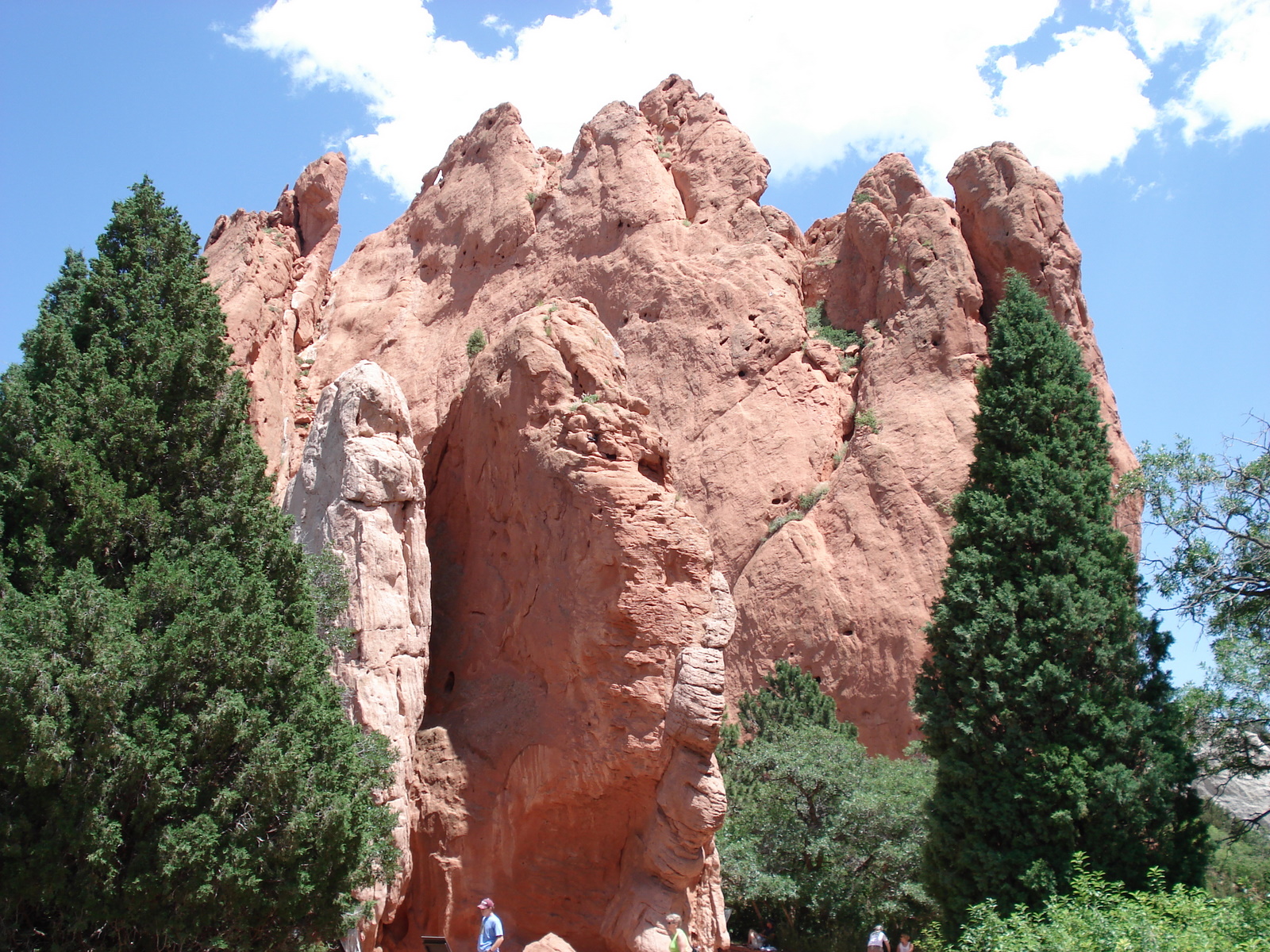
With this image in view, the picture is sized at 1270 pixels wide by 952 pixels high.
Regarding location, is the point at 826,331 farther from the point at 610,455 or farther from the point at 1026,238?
the point at 610,455

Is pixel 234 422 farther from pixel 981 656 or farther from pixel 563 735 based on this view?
pixel 981 656

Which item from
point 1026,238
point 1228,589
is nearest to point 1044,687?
point 1228,589

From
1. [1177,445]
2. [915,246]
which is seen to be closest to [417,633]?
[1177,445]

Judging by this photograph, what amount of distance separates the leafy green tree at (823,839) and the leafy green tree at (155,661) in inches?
342

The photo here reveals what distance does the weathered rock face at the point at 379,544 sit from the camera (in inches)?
606

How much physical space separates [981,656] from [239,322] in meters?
19.8

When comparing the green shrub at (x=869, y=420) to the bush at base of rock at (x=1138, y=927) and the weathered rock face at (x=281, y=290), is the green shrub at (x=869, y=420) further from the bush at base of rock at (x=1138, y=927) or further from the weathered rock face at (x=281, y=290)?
the bush at base of rock at (x=1138, y=927)

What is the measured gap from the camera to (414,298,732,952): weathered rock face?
1555 centimetres

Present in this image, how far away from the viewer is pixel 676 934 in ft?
46.9

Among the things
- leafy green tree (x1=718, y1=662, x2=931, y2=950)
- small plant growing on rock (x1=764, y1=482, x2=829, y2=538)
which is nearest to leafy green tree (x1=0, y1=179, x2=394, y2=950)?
leafy green tree (x1=718, y1=662, x2=931, y2=950)

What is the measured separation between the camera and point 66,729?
9734 millimetres

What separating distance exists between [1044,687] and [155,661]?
11.5m

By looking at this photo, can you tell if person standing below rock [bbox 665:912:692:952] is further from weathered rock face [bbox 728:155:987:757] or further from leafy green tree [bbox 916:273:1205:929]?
weathered rock face [bbox 728:155:987:757]

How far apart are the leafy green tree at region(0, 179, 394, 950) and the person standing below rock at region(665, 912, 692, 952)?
162 inches
